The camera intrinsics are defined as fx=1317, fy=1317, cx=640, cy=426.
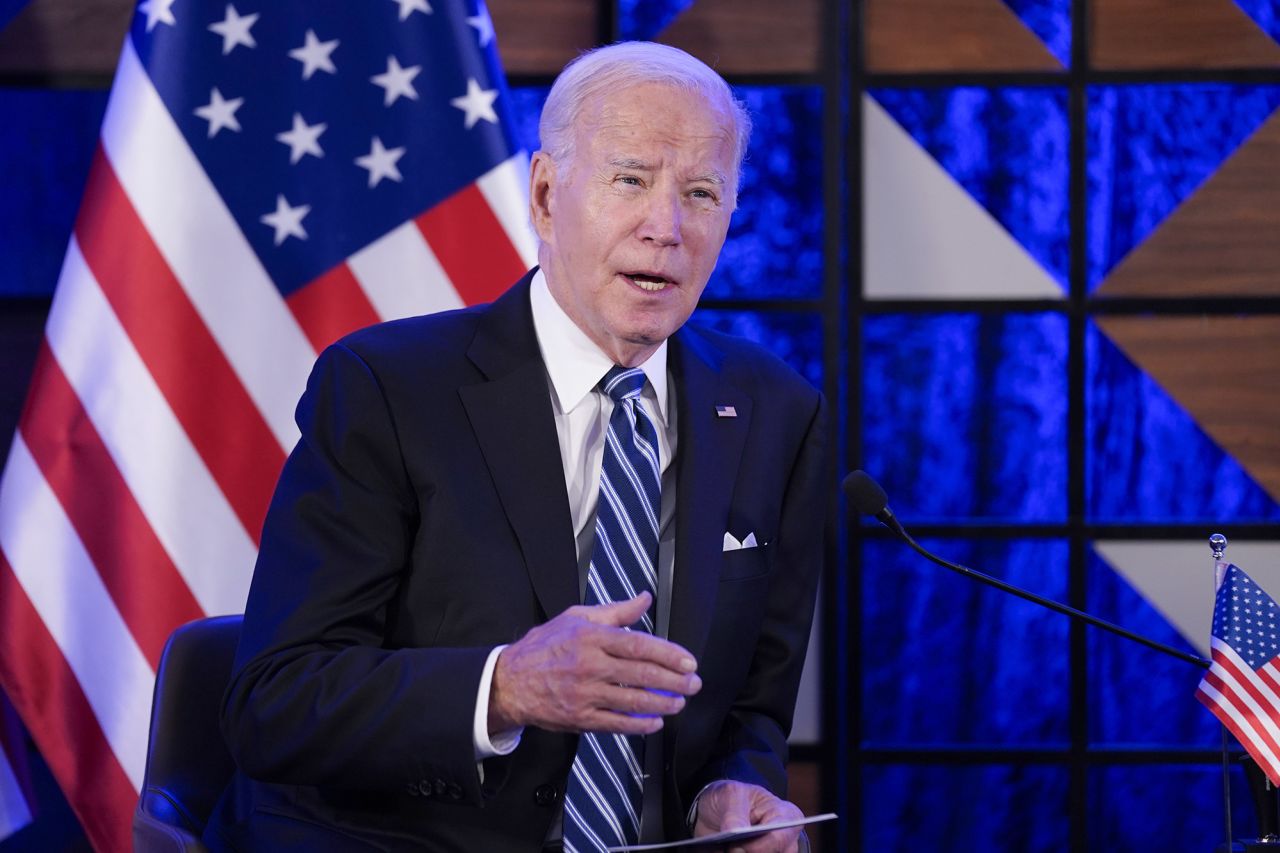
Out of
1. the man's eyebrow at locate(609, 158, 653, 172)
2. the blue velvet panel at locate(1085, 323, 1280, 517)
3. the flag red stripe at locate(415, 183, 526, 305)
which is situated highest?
the flag red stripe at locate(415, 183, 526, 305)

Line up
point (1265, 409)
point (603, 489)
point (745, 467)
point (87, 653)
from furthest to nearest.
Answer: point (1265, 409) → point (87, 653) → point (745, 467) → point (603, 489)

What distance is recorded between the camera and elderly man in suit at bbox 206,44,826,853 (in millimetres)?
1510

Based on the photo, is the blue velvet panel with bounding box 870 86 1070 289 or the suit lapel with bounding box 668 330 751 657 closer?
the suit lapel with bounding box 668 330 751 657

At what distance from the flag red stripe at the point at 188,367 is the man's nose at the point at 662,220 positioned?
3.82ft

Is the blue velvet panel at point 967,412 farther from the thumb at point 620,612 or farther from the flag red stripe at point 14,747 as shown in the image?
the flag red stripe at point 14,747

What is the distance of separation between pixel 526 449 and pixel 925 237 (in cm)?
174

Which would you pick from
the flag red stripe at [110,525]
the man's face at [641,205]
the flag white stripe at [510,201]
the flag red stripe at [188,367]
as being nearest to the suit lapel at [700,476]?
the man's face at [641,205]

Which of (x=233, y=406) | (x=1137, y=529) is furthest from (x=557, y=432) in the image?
(x=1137, y=529)

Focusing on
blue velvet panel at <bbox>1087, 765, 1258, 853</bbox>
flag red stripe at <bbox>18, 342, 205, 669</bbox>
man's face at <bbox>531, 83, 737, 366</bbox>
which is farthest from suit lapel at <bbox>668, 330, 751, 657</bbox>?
blue velvet panel at <bbox>1087, 765, 1258, 853</bbox>

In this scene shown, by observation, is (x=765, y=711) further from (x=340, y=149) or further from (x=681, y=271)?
(x=340, y=149)

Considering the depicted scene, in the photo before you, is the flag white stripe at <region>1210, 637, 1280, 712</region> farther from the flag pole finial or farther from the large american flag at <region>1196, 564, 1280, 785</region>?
the flag pole finial

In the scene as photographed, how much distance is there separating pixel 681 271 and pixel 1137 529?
6.06 ft

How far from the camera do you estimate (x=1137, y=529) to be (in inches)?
124

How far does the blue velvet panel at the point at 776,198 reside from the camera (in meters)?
3.14
